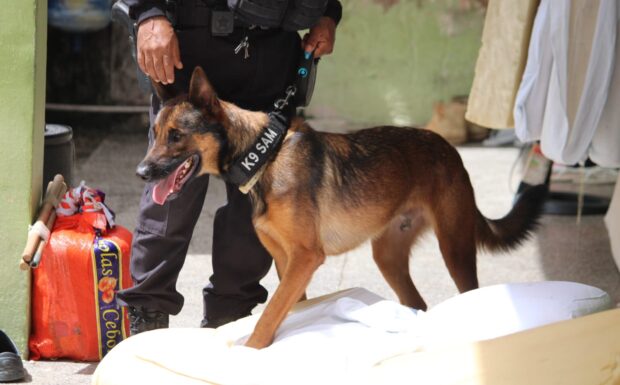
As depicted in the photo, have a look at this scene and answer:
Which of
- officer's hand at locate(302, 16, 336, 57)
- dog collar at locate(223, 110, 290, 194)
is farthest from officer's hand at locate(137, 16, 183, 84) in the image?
officer's hand at locate(302, 16, 336, 57)

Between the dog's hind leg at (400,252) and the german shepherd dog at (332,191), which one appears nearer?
the german shepherd dog at (332,191)

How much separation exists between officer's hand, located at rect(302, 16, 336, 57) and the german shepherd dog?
1.03 ft

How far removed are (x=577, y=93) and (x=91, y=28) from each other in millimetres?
5479

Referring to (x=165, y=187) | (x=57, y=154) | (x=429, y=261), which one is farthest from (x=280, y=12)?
(x=429, y=261)

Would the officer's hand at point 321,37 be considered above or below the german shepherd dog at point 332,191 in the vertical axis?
above

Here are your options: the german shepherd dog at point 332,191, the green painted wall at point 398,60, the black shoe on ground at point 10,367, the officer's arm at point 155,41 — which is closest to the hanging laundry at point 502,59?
the german shepherd dog at point 332,191

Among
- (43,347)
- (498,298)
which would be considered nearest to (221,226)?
(43,347)

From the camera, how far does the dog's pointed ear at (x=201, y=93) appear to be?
332 centimetres

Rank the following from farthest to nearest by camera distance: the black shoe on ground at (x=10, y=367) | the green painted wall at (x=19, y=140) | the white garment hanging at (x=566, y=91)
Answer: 1. the green painted wall at (x=19, y=140)
2. the black shoe on ground at (x=10, y=367)
3. the white garment hanging at (x=566, y=91)

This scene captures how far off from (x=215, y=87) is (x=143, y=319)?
3.16 ft

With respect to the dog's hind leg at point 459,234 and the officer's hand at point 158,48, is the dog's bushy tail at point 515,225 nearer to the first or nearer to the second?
the dog's hind leg at point 459,234

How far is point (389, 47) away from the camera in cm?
855

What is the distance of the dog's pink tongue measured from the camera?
332 centimetres

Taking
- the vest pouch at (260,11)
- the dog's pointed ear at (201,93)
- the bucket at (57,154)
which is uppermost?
the vest pouch at (260,11)
